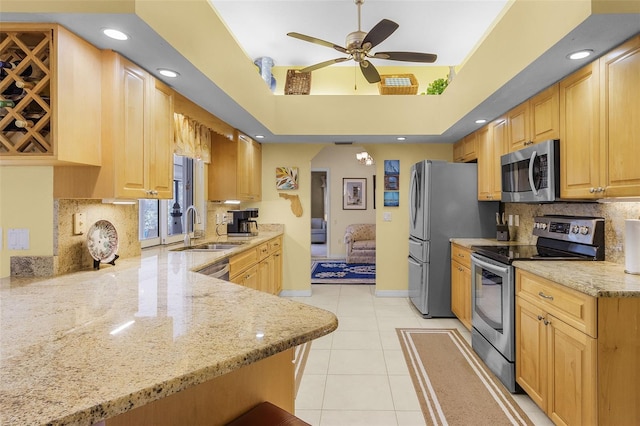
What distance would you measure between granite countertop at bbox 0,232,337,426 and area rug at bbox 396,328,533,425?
62.8 inches

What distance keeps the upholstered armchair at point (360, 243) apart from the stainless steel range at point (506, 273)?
4.55 meters

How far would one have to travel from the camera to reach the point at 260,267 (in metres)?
3.98

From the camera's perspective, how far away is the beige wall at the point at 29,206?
1.96 m

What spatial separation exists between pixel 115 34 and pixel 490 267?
2.90 m

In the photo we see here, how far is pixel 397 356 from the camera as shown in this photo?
3080 mm

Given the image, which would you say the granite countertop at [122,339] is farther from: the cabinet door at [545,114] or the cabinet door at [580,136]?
the cabinet door at [545,114]

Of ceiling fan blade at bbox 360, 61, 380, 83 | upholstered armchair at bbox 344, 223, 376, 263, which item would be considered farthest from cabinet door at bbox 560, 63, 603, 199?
upholstered armchair at bbox 344, 223, 376, 263

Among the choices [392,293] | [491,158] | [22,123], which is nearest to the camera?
[22,123]

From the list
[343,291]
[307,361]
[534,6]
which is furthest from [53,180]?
[343,291]

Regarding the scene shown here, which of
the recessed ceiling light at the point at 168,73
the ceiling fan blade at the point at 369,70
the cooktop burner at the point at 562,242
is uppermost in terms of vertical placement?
the ceiling fan blade at the point at 369,70

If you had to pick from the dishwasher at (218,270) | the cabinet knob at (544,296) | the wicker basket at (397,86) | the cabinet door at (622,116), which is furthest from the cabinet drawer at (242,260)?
the cabinet door at (622,116)

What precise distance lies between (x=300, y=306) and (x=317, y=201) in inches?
399

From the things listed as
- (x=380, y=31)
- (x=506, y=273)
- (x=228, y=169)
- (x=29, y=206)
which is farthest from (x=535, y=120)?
(x=29, y=206)

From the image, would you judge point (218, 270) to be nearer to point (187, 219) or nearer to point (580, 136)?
point (187, 219)
